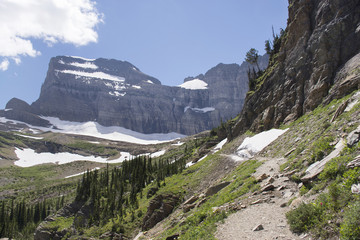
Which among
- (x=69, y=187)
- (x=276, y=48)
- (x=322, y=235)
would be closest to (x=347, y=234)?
(x=322, y=235)

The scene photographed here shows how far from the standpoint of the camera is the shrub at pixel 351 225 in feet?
19.5

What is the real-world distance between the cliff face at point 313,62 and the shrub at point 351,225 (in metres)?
19.5

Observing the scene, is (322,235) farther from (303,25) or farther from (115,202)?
(115,202)

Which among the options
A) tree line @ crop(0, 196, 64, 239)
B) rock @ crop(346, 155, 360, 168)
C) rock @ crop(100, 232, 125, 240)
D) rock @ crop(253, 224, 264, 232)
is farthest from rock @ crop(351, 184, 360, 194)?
tree line @ crop(0, 196, 64, 239)

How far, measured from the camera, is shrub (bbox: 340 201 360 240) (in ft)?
19.5

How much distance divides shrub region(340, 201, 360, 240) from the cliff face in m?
19.5

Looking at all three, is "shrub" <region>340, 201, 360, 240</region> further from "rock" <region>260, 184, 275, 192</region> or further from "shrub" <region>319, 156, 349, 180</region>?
"rock" <region>260, 184, 275, 192</region>

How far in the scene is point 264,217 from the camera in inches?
384

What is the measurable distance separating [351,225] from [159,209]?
73.0 feet

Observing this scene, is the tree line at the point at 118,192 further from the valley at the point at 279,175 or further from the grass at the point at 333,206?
the grass at the point at 333,206

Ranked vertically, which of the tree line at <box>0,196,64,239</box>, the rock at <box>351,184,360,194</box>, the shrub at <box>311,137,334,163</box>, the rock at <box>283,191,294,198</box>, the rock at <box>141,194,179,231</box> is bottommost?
the tree line at <box>0,196,64,239</box>

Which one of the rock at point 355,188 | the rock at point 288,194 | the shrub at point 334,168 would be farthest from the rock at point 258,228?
the rock at point 355,188

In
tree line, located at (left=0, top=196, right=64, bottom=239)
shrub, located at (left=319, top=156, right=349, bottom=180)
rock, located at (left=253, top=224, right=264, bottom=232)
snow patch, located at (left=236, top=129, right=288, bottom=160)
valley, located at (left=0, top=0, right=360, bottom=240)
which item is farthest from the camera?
tree line, located at (left=0, top=196, right=64, bottom=239)

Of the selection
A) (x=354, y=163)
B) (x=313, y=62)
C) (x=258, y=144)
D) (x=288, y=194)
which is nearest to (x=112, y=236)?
(x=258, y=144)
